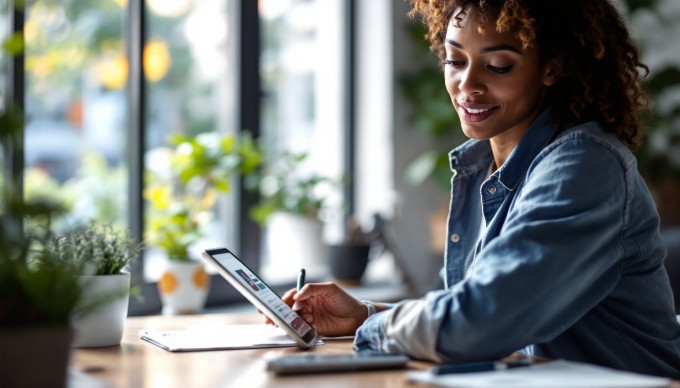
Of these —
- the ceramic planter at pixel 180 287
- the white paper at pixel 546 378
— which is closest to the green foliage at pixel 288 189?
the ceramic planter at pixel 180 287

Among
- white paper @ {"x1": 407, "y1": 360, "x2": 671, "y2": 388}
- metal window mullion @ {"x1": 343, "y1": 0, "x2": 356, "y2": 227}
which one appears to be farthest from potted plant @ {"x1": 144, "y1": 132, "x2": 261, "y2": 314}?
white paper @ {"x1": 407, "y1": 360, "x2": 671, "y2": 388}

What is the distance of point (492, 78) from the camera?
165cm

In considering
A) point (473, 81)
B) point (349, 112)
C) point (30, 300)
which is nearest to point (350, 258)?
point (349, 112)

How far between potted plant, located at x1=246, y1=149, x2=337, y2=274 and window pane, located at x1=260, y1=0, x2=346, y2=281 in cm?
2

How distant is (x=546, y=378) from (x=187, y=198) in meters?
1.94

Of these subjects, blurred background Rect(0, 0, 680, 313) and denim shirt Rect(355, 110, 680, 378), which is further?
blurred background Rect(0, 0, 680, 313)

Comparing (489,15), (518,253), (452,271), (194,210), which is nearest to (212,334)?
(452,271)

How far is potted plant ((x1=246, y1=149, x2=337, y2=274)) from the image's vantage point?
3.33 metres

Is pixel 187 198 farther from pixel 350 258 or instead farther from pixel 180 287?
pixel 350 258

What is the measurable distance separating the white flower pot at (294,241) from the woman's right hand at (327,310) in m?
1.65

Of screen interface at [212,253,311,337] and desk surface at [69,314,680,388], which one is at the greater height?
screen interface at [212,253,311,337]

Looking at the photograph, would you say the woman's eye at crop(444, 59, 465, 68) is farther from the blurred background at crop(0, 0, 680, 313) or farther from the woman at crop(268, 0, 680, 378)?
the blurred background at crop(0, 0, 680, 313)

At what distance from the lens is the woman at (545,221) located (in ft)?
4.33

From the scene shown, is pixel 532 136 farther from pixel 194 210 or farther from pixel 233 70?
pixel 233 70
